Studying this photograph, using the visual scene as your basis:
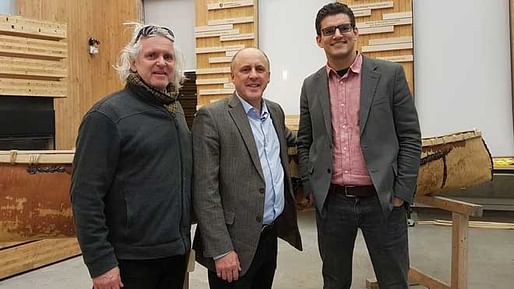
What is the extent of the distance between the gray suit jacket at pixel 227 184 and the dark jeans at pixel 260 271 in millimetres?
60

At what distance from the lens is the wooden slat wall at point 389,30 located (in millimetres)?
5133

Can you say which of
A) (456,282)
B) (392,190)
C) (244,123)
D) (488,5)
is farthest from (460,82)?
(244,123)

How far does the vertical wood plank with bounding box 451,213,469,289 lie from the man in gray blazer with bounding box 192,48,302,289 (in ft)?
5.00

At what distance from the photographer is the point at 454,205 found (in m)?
2.87

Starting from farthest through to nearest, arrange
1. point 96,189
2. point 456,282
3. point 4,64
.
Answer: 1. point 4,64
2. point 456,282
3. point 96,189

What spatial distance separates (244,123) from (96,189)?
0.59 metres

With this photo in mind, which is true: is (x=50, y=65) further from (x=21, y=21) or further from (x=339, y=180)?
(x=339, y=180)

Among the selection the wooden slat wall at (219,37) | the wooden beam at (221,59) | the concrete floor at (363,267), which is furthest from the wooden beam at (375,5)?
the concrete floor at (363,267)

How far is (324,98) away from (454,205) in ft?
4.40

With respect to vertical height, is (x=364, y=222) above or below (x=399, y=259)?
above

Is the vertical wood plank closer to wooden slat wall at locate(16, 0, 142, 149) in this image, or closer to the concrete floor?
the concrete floor

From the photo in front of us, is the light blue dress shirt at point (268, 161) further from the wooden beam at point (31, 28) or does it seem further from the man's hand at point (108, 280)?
the wooden beam at point (31, 28)

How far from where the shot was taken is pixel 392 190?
1932 millimetres

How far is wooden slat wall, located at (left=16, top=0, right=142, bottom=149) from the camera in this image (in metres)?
5.05
